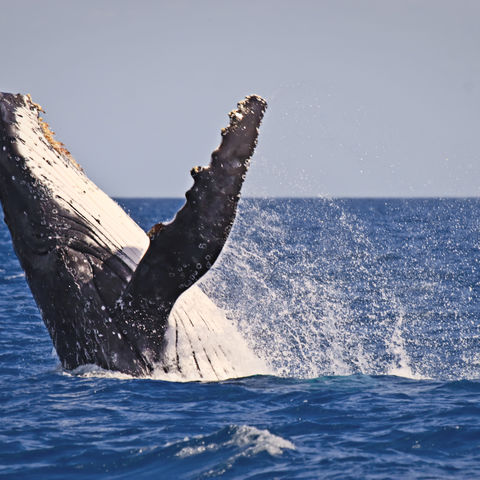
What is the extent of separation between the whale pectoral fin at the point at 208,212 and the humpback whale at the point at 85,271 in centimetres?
25

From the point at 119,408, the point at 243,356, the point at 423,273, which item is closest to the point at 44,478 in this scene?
the point at 119,408

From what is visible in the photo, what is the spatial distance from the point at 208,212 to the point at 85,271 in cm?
200

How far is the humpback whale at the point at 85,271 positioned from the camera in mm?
8961

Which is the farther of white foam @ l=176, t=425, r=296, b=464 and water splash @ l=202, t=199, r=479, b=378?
water splash @ l=202, t=199, r=479, b=378

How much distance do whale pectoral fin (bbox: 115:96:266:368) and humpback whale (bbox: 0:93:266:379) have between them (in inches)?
9.9

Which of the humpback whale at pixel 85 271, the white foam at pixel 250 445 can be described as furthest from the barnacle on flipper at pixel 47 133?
the white foam at pixel 250 445

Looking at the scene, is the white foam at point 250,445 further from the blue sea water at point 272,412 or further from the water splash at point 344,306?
the water splash at point 344,306

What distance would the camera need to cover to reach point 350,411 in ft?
28.6

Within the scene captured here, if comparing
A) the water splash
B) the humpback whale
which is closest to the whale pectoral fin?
the humpback whale

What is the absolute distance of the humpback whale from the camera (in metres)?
8.96

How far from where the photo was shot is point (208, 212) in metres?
7.97

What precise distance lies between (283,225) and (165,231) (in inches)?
1850

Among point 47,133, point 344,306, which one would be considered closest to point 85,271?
point 47,133

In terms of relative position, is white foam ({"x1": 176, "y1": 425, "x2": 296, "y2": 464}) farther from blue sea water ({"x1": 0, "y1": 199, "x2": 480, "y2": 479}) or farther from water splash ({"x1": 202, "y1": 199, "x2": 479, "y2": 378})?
water splash ({"x1": 202, "y1": 199, "x2": 479, "y2": 378})
